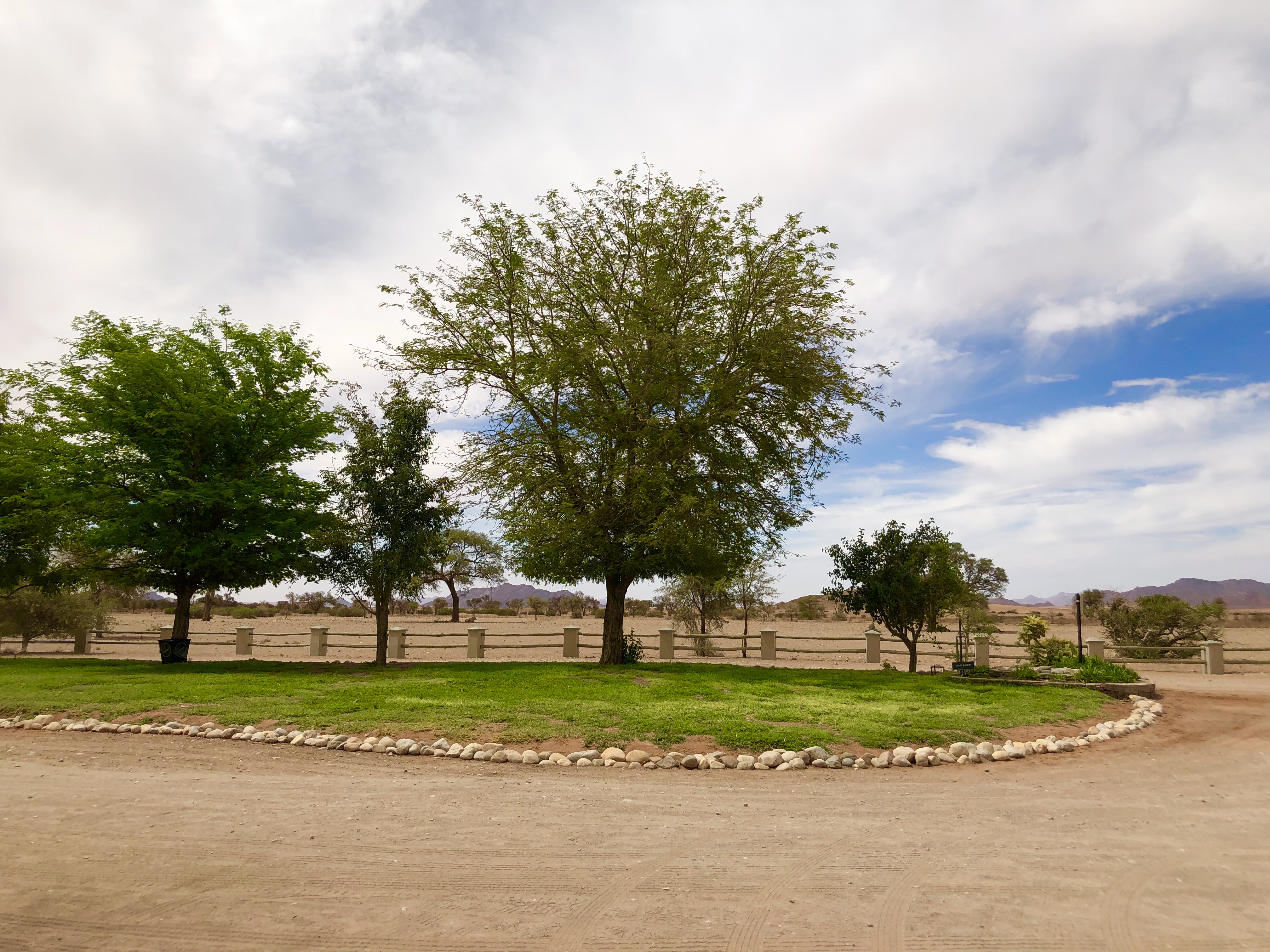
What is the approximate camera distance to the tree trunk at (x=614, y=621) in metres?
21.5

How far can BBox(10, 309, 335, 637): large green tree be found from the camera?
21875mm

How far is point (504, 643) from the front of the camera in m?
38.3

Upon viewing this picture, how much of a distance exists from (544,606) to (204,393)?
6390cm

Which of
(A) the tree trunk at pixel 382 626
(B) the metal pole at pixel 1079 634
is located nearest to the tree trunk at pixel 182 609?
(A) the tree trunk at pixel 382 626

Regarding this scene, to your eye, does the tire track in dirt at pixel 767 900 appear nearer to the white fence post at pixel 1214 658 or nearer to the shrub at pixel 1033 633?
the white fence post at pixel 1214 658

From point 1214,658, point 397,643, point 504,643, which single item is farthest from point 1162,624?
point 397,643

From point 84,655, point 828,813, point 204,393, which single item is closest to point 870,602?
point 828,813

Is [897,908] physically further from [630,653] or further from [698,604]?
[698,604]

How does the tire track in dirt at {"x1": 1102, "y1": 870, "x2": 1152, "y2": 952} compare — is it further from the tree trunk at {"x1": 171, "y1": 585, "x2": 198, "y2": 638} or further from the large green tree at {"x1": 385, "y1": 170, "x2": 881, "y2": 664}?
the tree trunk at {"x1": 171, "y1": 585, "x2": 198, "y2": 638}

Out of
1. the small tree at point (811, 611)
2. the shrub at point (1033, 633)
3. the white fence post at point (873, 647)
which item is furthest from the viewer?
the small tree at point (811, 611)

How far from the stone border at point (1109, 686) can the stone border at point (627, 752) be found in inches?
186

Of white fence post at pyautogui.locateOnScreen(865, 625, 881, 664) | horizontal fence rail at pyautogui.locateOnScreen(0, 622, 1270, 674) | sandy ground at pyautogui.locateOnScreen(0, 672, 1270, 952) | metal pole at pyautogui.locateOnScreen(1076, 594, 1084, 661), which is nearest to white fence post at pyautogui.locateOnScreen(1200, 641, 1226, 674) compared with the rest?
horizontal fence rail at pyautogui.locateOnScreen(0, 622, 1270, 674)

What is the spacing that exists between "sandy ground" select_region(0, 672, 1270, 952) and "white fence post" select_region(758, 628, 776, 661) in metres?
18.9

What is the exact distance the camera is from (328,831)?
20.7 feet
